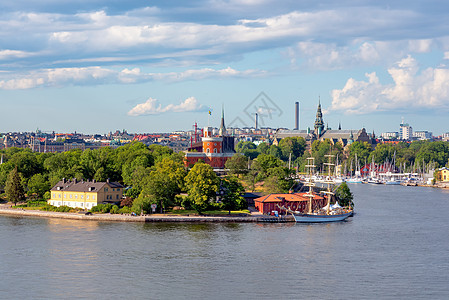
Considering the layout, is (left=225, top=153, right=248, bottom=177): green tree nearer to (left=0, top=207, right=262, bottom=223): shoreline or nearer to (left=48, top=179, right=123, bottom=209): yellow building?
(left=48, top=179, right=123, bottom=209): yellow building

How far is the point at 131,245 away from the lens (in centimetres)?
5647

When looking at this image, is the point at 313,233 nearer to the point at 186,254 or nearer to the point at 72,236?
the point at 186,254

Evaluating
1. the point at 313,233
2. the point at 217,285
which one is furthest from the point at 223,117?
the point at 217,285

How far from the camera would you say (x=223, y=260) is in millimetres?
50625

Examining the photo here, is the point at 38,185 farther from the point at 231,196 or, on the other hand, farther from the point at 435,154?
the point at 435,154

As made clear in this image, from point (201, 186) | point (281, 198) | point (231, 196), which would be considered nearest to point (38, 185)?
point (201, 186)

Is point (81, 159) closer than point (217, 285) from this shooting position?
No

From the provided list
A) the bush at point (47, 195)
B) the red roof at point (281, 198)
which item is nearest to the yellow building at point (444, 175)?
the red roof at point (281, 198)

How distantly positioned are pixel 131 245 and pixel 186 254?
610 cm

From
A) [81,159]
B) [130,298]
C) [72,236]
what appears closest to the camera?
[130,298]

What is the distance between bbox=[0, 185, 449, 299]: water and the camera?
138 ft

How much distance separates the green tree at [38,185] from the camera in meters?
88.7

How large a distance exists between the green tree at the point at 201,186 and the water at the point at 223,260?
286 inches

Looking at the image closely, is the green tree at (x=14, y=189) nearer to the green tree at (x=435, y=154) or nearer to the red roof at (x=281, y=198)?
the red roof at (x=281, y=198)
